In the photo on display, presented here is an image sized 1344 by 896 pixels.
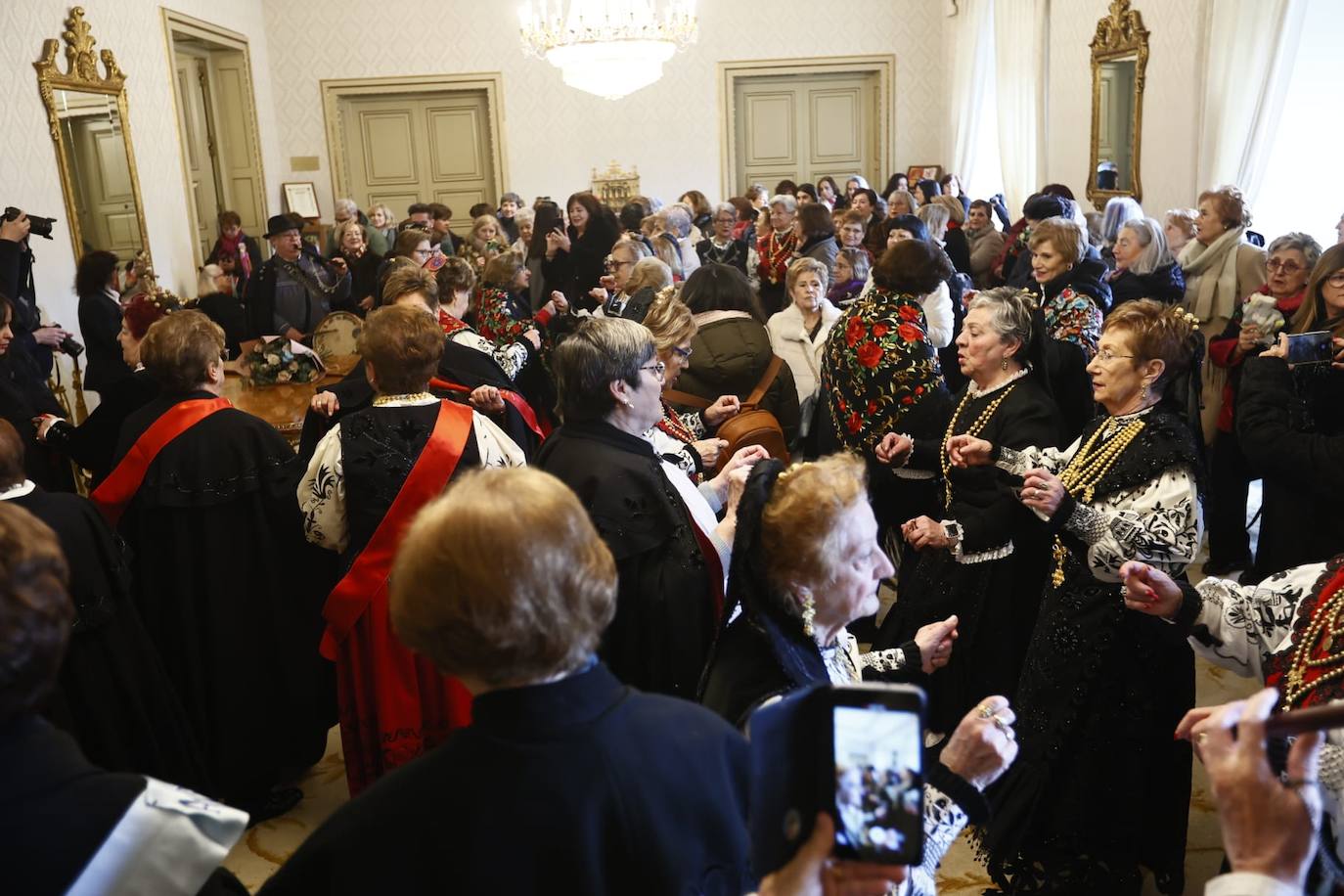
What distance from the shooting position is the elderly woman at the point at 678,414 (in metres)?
3.19

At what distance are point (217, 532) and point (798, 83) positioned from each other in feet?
38.3

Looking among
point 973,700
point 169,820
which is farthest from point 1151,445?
point 169,820

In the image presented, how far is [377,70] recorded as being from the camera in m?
12.7

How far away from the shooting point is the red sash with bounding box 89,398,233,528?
3.02m

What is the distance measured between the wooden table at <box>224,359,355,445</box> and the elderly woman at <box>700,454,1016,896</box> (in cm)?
286

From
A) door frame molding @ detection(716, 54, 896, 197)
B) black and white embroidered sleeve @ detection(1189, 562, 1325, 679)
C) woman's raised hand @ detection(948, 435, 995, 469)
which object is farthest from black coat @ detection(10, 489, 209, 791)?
door frame molding @ detection(716, 54, 896, 197)

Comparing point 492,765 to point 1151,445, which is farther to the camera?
point 1151,445

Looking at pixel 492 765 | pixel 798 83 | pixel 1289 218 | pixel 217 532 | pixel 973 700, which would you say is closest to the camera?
pixel 492 765

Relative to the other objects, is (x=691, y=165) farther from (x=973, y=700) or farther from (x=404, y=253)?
(x=973, y=700)

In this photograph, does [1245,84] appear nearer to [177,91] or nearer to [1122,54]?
[1122,54]

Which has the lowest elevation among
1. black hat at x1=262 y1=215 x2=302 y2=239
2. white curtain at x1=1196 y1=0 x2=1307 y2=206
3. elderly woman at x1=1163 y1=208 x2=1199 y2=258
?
elderly woman at x1=1163 y1=208 x2=1199 y2=258

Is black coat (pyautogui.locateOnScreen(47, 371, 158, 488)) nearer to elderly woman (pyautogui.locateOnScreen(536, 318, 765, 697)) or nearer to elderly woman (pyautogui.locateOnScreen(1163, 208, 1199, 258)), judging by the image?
elderly woman (pyautogui.locateOnScreen(536, 318, 765, 697))

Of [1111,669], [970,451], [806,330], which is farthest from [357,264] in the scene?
[1111,669]

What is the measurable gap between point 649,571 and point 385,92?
1187cm
